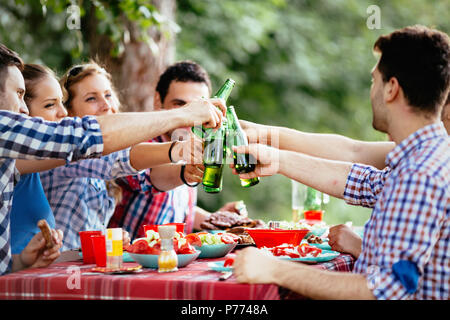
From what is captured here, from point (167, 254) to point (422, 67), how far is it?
3.81 feet

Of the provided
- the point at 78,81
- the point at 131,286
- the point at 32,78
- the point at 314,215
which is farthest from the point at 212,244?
the point at 78,81

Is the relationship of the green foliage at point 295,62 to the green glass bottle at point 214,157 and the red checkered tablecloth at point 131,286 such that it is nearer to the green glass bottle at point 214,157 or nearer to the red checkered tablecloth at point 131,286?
the green glass bottle at point 214,157

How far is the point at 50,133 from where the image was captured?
6.62ft

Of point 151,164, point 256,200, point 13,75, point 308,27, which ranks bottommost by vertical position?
point 256,200

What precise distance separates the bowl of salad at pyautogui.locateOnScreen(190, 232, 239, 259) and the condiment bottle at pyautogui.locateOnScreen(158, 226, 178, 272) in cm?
37

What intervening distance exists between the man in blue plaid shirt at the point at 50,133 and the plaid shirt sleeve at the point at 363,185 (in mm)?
663

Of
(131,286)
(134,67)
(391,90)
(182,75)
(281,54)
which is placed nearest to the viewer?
(131,286)

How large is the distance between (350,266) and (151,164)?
46.2 inches

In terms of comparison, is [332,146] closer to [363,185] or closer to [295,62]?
[363,185]

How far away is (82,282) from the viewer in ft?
6.37

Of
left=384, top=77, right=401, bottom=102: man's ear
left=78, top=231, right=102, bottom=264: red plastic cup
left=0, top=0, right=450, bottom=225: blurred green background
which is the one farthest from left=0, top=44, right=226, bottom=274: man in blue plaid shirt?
left=0, top=0, right=450, bottom=225: blurred green background
